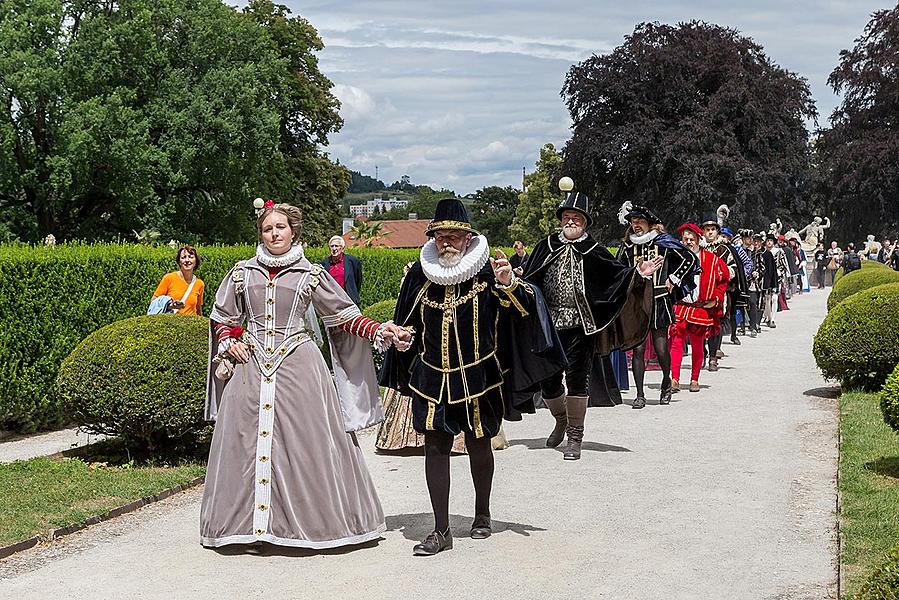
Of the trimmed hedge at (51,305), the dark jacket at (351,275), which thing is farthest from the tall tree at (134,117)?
the trimmed hedge at (51,305)

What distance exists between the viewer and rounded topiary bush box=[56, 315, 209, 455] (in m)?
8.80

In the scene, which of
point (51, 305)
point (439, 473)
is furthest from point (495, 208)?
point (439, 473)

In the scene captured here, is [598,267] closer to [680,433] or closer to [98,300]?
[680,433]

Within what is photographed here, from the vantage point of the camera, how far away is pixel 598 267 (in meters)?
9.90

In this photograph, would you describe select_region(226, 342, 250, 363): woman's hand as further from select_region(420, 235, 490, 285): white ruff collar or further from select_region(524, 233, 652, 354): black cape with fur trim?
select_region(524, 233, 652, 354): black cape with fur trim

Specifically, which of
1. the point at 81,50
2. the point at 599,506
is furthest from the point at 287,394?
the point at 81,50

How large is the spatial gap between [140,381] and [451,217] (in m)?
3.17

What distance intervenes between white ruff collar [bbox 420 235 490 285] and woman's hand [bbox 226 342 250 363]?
1107 mm

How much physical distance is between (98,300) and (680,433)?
19.0 feet

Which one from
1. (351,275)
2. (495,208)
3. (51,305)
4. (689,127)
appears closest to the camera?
(51,305)

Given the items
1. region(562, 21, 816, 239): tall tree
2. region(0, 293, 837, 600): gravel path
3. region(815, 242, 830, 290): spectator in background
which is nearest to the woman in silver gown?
region(0, 293, 837, 600): gravel path

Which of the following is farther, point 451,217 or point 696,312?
point 696,312

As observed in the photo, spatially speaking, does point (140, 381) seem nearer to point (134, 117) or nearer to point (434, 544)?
point (434, 544)

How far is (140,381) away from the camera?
8.82m
